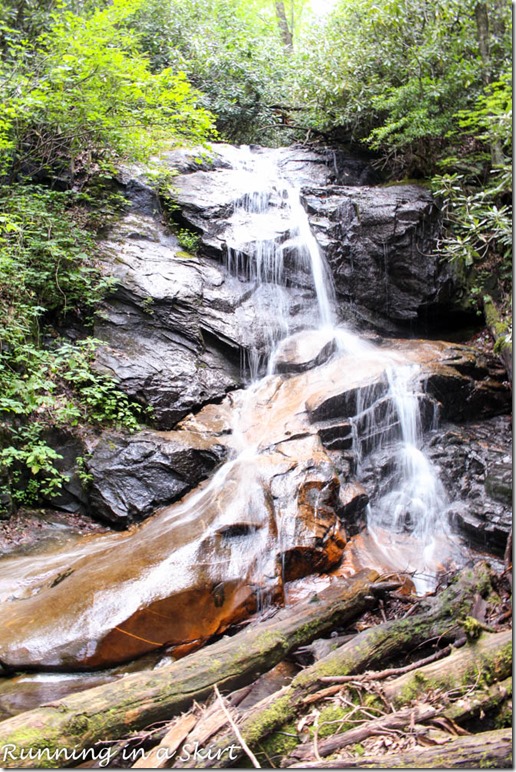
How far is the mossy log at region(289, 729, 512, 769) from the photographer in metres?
2.32

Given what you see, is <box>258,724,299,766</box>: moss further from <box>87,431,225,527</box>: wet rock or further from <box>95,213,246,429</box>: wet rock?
<box>95,213,246,429</box>: wet rock

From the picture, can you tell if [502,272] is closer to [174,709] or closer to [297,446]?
[297,446]

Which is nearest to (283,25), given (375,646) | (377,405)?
(377,405)

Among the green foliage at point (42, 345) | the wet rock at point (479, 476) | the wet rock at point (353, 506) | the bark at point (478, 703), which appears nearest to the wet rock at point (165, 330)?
the green foliage at point (42, 345)

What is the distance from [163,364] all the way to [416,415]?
12.6ft

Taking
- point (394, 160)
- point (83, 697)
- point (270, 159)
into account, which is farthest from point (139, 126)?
point (83, 697)

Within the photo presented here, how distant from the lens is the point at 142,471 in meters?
6.37

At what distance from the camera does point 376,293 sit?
9.72m

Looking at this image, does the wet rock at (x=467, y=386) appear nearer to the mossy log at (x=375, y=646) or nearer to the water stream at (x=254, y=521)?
the water stream at (x=254, y=521)

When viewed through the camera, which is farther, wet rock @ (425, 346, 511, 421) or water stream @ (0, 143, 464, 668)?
wet rock @ (425, 346, 511, 421)

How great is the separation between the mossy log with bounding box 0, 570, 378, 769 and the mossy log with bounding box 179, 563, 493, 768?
1.18ft

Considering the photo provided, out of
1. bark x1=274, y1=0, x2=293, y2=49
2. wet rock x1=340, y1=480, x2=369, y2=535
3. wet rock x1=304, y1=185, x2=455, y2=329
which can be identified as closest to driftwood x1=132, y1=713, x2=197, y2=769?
wet rock x1=340, y1=480, x2=369, y2=535

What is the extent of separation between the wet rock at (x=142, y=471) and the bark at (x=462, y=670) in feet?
12.5

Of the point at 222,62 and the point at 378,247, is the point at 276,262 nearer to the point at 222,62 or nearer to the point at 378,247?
the point at 378,247
